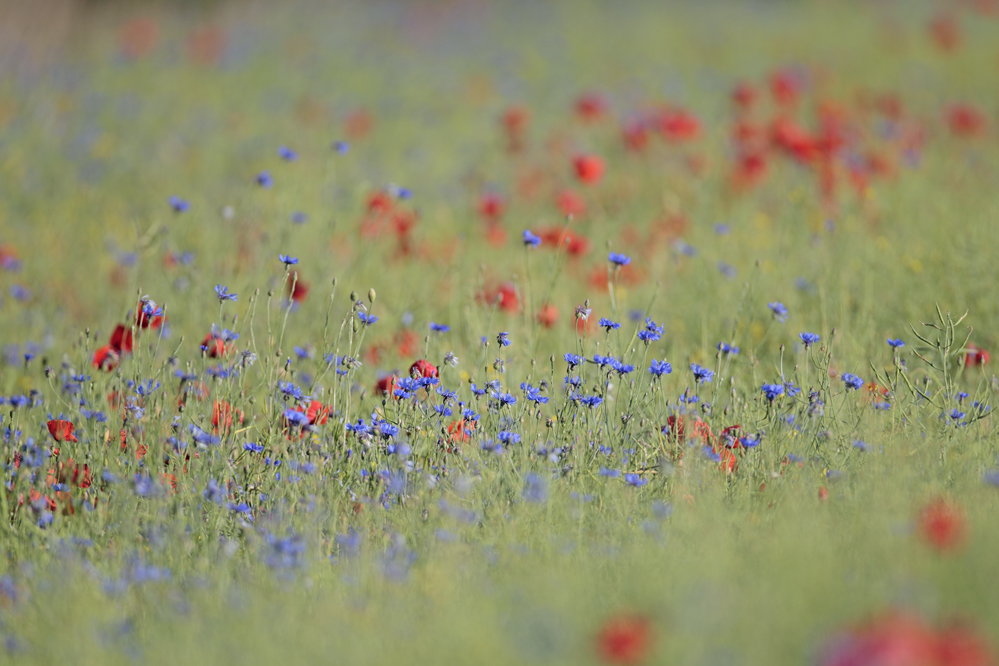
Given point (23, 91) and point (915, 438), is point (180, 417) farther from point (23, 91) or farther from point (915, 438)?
point (23, 91)

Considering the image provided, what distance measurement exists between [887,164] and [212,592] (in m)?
4.03

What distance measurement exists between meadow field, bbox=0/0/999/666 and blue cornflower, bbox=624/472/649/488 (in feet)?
0.04

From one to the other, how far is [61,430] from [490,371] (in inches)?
48.7

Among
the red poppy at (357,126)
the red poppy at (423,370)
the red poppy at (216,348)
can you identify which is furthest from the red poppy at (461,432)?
the red poppy at (357,126)

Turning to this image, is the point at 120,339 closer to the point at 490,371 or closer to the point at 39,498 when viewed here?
the point at 39,498

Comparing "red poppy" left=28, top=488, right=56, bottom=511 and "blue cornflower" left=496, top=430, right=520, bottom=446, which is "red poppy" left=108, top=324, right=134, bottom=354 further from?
"blue cornflower" left=496, top=430, right=520, bottom=446

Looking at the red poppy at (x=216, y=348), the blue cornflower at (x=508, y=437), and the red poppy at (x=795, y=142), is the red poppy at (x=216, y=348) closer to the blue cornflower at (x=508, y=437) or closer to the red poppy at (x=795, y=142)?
the blue cornflower at (x=508, y=437)

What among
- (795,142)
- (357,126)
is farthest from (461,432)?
(357,126)

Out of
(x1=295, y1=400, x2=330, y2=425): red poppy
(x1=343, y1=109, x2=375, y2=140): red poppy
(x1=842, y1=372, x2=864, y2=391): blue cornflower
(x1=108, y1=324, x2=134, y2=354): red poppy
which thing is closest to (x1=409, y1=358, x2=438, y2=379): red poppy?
(x1=295, y1=400, x2=330, y2=425): red poppy

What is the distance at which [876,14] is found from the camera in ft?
36.2

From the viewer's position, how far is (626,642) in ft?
3.89

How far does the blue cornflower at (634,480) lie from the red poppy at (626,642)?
76cm

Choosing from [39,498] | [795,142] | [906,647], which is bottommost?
[39,498]

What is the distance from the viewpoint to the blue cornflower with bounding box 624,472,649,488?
A: 201 centimetres
